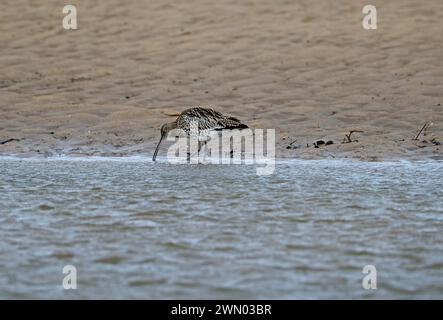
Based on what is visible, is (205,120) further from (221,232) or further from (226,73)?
(221,232)

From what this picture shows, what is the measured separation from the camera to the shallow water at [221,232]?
4098mm

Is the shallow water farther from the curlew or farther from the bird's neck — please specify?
the bird's neck

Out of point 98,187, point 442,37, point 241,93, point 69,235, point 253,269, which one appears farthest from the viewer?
A: point 442,37

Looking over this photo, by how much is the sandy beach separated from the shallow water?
4.63ft

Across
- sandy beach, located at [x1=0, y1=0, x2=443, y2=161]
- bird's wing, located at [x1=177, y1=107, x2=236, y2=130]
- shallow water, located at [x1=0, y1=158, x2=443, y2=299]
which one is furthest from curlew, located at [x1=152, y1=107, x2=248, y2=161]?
shallow water, located at [x1=0, y1=158, x2=443, y2=299]

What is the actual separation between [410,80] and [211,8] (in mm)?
4162

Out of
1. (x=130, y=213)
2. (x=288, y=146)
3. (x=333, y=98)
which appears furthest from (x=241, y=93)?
(x=130, y=213)

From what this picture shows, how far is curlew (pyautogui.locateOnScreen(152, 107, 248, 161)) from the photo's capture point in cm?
873

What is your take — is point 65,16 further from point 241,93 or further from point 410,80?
point 410,80

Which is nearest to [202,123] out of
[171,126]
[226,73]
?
[171,126]

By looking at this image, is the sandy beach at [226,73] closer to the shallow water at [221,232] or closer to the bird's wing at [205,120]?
the bird's wing at [205,120]

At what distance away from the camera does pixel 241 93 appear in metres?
10.4

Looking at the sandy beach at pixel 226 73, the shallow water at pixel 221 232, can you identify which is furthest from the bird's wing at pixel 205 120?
the shallow water at pixel 221 232
